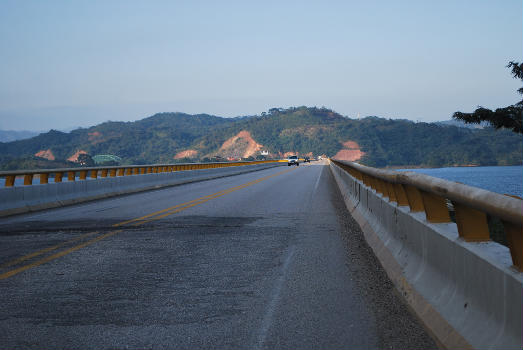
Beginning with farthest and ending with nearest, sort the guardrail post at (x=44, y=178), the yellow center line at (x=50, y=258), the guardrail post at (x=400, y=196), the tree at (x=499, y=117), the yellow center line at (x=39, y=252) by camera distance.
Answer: the tree at (x=499, y=117) → the guardrail post at (x=44, y=178) → the yellow center line at (x=39, y=252) → the yellow center line at (x=50, y=258) → the guardrail post at (x=400, y=196)

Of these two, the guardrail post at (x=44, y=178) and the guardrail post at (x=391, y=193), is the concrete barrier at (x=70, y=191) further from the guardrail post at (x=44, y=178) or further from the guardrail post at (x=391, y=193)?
the guardrail post at (x=391, y=193)

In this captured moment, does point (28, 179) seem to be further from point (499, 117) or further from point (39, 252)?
point (499, 117)

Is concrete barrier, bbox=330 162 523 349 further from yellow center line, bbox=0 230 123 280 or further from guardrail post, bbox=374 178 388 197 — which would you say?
yellow center line, bbox=0 230 123 280

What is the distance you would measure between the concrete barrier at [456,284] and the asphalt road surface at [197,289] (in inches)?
9.9

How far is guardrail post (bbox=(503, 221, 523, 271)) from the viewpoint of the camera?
334 cm

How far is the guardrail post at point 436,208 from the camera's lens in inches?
214

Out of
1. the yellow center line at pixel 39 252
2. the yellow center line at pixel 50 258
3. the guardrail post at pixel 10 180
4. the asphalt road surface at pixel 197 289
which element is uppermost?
the guardrail post at pixel 10 180

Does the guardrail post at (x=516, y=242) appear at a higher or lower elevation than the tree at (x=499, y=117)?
lower

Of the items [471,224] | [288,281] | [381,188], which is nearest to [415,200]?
[288,281]

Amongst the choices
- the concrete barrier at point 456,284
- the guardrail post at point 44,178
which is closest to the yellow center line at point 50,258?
the concrete barrier at point 456,284

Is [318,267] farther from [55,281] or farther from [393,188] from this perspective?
[55,281]

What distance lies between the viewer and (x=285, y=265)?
8.34 metres

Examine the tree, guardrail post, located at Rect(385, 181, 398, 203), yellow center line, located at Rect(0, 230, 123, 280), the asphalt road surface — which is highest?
the tree

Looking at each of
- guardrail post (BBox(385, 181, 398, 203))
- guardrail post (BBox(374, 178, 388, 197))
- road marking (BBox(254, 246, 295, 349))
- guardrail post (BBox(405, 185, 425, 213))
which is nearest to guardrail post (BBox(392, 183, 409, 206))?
guardrail post (BBox(385, 181, 398, 203))
